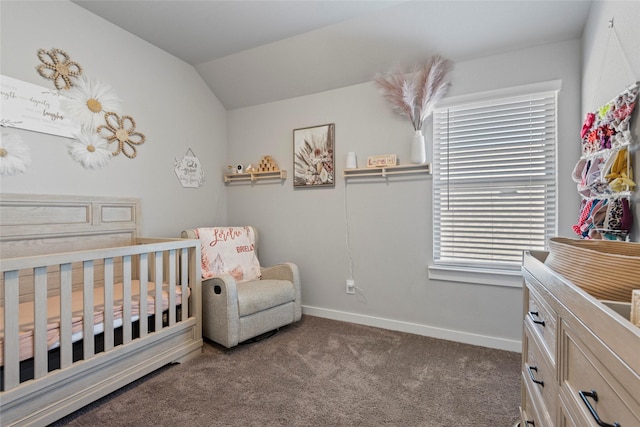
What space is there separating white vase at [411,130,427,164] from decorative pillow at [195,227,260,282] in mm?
1660

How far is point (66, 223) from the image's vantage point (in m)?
2.11

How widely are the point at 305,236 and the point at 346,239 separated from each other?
1.41 feet

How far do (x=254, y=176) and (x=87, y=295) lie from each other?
1891mm

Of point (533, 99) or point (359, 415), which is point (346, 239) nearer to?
point (359, 415)

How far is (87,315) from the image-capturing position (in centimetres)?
162

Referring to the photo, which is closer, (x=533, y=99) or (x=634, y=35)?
(x=634, y=35)

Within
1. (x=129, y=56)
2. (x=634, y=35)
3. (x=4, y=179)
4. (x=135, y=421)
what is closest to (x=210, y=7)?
(x=129, y=56)

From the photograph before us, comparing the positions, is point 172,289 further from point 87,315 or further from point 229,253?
point 229,253

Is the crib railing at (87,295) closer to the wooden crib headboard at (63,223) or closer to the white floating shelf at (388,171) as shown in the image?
the wooden crib headboard at (63,223)

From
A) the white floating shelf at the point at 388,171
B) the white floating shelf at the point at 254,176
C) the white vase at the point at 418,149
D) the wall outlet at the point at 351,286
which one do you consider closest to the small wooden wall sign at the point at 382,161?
the white floating shelf at the point at 388,171

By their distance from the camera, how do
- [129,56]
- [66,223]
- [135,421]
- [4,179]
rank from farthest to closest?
1. [129,56]
2. [66,223]
3. [4,179]
4. [135,421]

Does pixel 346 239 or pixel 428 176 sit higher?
pixel 428 176

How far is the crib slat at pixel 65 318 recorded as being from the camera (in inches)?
60.1

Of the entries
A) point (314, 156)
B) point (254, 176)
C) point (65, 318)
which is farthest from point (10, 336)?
point (314, 156)
